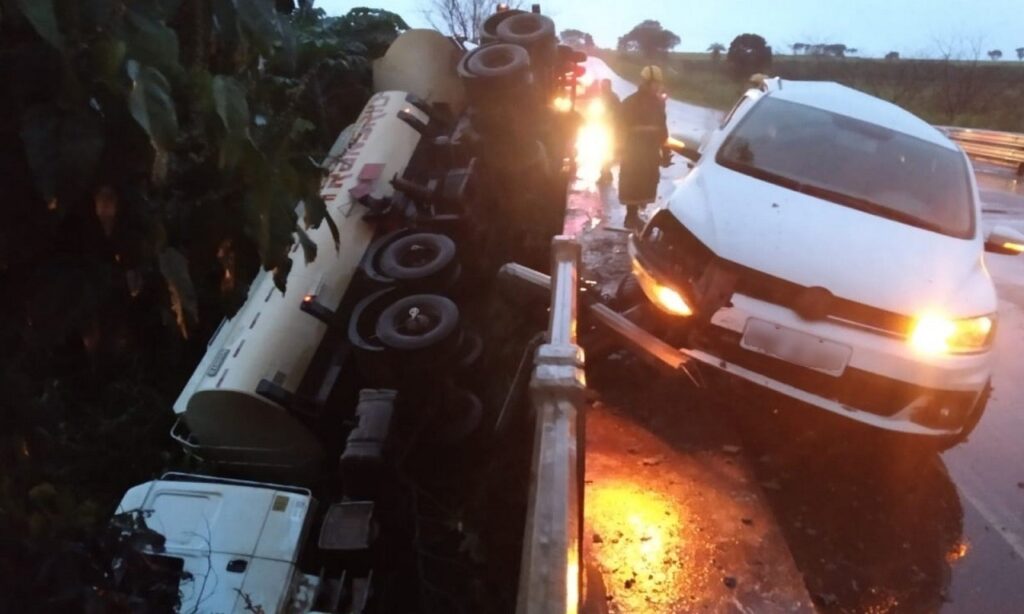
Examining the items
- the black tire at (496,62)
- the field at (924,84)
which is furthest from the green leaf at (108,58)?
the field at (924,84)

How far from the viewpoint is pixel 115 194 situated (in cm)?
124

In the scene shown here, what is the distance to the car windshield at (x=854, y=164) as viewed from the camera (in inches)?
201

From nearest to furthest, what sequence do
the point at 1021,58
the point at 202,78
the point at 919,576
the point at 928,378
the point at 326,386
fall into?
1. the point at 202,78
2. the point at 919,576
3. the point at 928,378
4. the point at 326,386
5. the point at 1021,58

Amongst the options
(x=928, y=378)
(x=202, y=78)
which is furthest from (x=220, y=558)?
(x=928, y=378)

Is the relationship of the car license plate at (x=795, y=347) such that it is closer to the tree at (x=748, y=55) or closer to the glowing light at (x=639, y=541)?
the glowing light at (x=639, y=541)

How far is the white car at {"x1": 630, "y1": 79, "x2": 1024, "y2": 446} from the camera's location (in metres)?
4.26

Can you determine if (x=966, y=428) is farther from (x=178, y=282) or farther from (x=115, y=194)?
(x=115, y=194)

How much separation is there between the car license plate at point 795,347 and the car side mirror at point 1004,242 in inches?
71.4

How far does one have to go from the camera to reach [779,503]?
4.36m

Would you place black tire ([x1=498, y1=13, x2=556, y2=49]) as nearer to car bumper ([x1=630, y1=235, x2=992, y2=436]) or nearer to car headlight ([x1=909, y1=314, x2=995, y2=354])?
car bumper ([x1=630, y1=235, x2=992, y2=436])

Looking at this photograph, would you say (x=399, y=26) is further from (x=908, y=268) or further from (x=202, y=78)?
(x=202, y=78)

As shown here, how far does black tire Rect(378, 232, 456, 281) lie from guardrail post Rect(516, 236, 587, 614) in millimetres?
2553

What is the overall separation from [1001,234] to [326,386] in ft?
14.5

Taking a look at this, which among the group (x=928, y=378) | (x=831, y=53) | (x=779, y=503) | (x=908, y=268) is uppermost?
(x=908, y=268)
